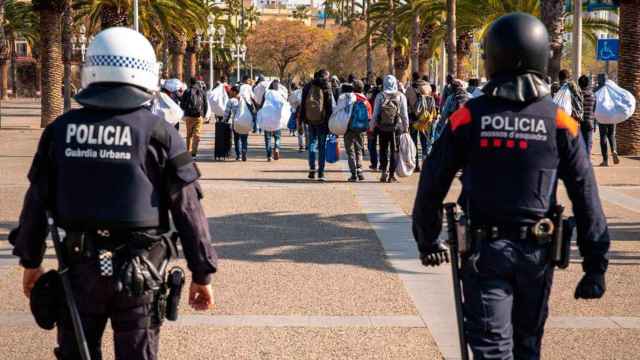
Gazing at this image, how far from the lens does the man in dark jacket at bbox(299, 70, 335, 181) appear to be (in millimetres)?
Answer: 16828

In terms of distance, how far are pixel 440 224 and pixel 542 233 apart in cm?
43

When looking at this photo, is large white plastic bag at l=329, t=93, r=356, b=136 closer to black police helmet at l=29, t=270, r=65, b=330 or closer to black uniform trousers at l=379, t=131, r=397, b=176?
black uniform trousers at l=379, t=131, r=397, b=176

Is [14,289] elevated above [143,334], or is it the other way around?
[143,334]

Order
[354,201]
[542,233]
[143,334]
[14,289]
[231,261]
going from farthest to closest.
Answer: [354,201] < [231,261] < [14,289] < [542,233] < [143,334]

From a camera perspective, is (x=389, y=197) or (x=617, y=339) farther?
(x=389, y=197)

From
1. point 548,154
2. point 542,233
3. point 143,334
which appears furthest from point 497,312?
point 143,334

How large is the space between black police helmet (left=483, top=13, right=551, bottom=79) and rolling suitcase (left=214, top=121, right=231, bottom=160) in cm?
1728

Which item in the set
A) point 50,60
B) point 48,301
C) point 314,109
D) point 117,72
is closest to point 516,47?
point 117,72

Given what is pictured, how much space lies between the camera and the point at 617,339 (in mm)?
6441

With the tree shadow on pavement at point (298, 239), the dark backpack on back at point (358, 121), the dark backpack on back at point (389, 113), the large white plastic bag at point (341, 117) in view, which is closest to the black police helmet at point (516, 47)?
the tree shadow on pavement at point (298, 239)

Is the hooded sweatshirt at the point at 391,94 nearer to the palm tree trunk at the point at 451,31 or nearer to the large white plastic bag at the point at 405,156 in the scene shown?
the large white plastic bag at the point at 405,156

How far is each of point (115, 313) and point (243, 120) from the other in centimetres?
1691

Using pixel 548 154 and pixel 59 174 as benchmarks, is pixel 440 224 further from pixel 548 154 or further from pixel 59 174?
pixel 59 174

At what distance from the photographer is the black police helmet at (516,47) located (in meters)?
4.27
